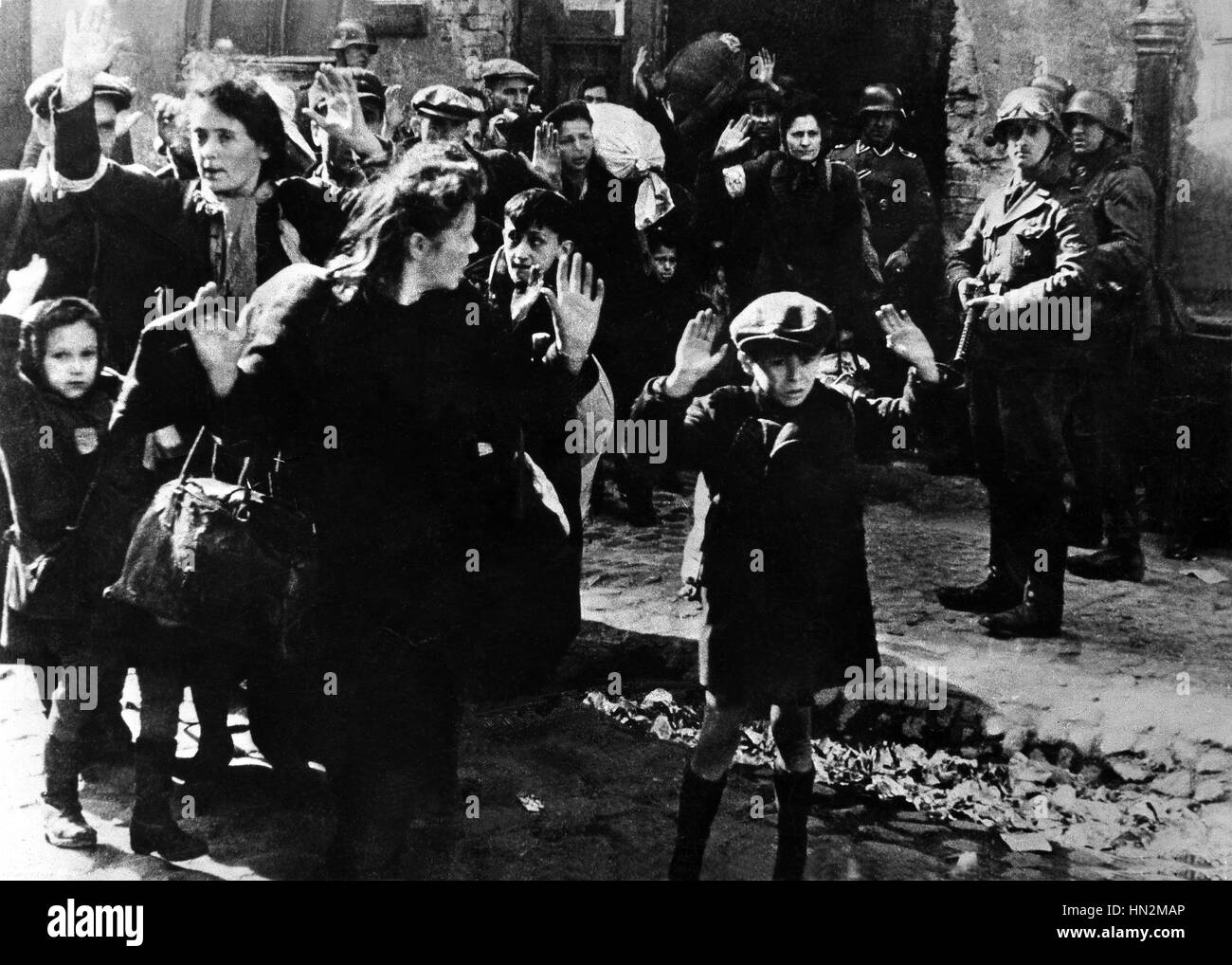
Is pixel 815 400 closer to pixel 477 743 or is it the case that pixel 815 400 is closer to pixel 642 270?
pixel 642 270

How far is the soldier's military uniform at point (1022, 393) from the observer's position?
457 cm

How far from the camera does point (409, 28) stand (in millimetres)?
4820

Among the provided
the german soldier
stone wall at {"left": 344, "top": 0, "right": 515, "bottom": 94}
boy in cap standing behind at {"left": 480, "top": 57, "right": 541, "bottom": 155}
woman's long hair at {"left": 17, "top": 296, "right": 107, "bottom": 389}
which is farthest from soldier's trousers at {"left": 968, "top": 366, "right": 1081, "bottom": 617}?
woman's long hair at {"left": 17, "top": 296, "right": 107, "bottom": 389}

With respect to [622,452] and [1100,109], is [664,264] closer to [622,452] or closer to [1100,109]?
[622,452]

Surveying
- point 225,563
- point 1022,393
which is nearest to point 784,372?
point 1022,393

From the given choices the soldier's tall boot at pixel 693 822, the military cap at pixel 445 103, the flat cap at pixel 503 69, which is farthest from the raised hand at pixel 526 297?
the soldier's tall boot at pixel 693 822

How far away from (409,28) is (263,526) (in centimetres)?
200

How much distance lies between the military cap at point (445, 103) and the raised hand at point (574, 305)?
69cm

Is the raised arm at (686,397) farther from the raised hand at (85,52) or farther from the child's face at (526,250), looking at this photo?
the raised hand at (85,52)

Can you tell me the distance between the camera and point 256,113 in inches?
177

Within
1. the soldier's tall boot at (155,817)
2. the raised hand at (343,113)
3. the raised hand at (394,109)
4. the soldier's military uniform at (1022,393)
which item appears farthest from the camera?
the raised hand at (394,109)

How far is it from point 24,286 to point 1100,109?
3963mm
